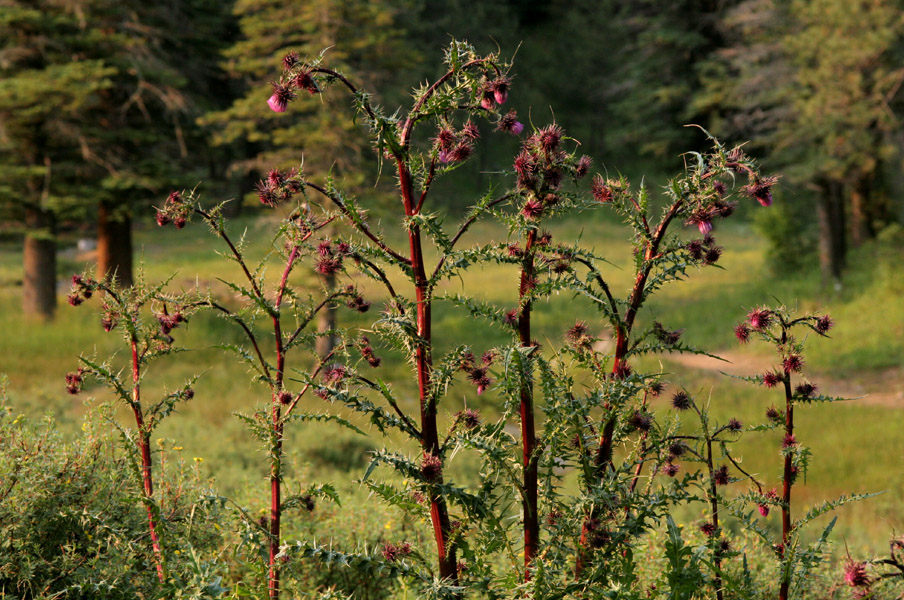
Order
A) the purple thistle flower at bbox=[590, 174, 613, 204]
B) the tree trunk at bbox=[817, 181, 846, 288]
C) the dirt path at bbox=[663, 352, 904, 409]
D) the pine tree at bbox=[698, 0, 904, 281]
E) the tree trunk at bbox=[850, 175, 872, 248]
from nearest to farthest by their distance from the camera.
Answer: the purple thistle flower at bbox=[590, 174, 613, 204] < the dirt path at bbox=[663, 352, 904, 409] < the pine tree at bbox=[698, 0, 904, 281] < the tree trunk at bbox=[817, 181, 846, 288] < the tree trunk at bbox=[850, 175, 872, 248]

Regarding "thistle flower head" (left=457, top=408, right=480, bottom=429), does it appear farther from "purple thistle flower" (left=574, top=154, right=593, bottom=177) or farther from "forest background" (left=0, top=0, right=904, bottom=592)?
"forest background" (left=0, top=0, right=904, bottom=592)

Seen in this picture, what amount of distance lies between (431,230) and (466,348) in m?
0.36

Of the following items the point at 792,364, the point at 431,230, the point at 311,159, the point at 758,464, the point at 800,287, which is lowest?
the point at 758,464

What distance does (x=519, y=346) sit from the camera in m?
2.43

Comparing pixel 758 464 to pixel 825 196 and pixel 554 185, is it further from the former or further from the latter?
pixel 825 196

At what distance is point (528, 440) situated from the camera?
259 cm

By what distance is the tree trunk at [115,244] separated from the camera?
52.2ft

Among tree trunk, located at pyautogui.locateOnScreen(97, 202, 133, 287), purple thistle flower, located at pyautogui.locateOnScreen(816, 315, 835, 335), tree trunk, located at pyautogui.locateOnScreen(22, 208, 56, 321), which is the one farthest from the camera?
tree trunk, located at pyautogui.locateOnScreen(97, 202, 133, 287)

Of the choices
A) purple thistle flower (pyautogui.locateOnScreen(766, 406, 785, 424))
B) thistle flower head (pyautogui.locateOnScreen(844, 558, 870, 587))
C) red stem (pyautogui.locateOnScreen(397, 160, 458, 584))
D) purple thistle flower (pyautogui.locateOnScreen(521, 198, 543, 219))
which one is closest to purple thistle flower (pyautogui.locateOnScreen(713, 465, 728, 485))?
purple thistle flower (pyautogui.locateOnScreen(766, 406, 785, 424))

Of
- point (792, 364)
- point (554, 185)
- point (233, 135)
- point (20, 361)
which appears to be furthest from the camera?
point (233, 135)

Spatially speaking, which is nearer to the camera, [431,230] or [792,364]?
[431,230]

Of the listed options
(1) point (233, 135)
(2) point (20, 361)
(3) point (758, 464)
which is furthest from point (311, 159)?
(3) point (758, 464)

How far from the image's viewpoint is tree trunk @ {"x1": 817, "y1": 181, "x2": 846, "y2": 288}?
2134 cm

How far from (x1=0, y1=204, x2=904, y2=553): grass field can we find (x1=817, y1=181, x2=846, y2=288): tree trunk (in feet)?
1.34
